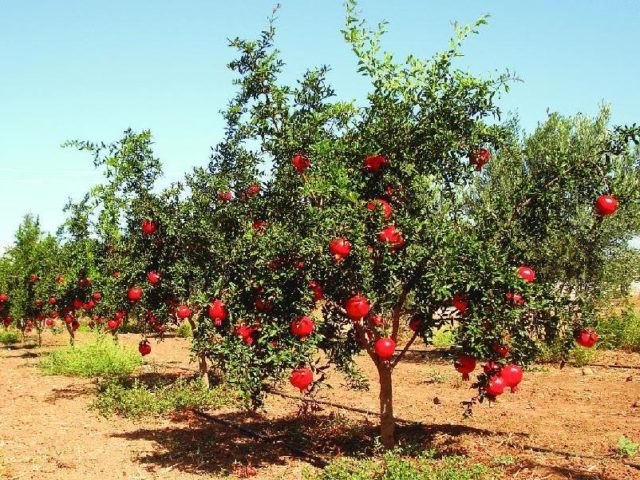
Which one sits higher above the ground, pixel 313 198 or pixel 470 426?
pixel 313 198

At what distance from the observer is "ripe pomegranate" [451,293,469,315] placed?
6.10 meters

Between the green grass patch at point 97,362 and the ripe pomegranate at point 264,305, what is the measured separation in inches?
356

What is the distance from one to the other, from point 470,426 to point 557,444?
1.49 metres

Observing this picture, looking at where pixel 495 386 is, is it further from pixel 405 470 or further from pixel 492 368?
pixel 405 470

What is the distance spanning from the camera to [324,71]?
7.93 metres

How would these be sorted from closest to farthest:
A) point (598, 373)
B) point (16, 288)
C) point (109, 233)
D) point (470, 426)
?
point (470, 426)
point (109, 233)
point (598, 373)
point (16, 288)

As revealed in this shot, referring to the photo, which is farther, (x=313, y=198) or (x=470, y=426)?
(x=470, y=426)

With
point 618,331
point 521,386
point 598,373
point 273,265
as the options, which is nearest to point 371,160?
point 273,265

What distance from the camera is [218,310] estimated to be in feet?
23.3

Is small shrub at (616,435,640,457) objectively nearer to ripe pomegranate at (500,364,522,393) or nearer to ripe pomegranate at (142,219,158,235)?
ripe pomegranate at (500,364,522,393)

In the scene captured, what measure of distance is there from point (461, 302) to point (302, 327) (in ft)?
5.66

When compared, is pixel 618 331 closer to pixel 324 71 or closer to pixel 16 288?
pixel 324 71

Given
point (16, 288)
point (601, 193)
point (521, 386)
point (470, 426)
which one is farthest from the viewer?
point (16, 288)

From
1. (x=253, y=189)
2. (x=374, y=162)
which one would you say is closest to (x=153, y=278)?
(x=253, y=189)
